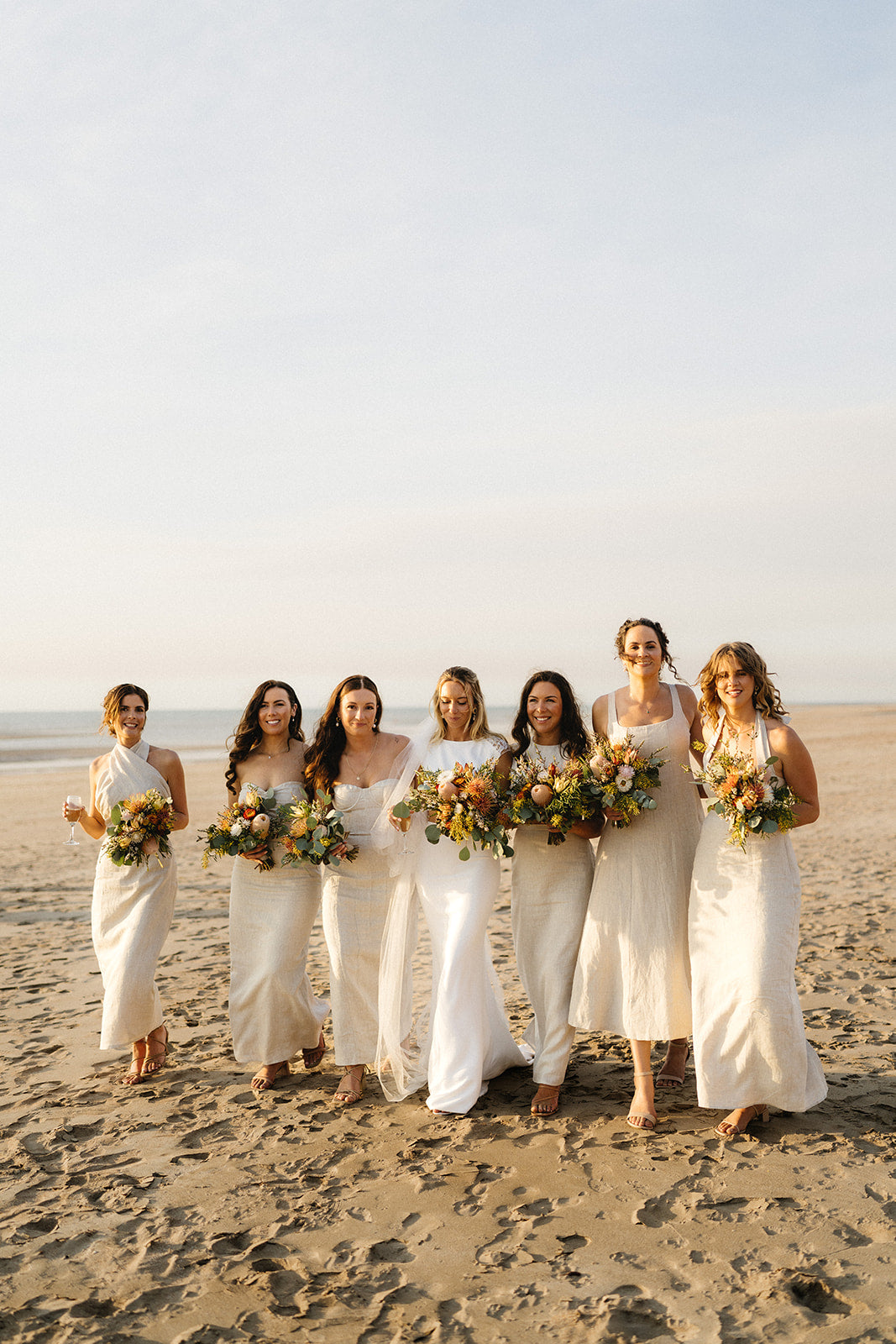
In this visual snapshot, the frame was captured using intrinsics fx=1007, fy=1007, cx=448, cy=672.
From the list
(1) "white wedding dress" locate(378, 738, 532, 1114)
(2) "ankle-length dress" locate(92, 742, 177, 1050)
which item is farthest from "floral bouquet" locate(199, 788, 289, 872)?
(1) "white wedding dress" locate(378, 738, 532, 1114)

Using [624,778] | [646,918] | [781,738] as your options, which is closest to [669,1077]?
[646,918]

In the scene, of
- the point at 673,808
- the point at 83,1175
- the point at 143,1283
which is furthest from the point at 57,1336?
the point at 673,808

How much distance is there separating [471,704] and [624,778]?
48.8 inches

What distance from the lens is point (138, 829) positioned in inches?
249

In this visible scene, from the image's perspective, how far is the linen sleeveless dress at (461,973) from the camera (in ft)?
18.6

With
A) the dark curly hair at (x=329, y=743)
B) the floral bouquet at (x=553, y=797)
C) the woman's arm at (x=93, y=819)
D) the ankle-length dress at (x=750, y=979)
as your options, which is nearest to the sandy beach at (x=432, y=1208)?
the ankle-length dress at (x=750, y=979)

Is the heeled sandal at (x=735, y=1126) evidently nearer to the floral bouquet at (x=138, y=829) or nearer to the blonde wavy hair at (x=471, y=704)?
the blonde wavy hair at (x=471, y=704)

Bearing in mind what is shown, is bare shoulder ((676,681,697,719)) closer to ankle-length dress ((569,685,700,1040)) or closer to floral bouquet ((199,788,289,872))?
ankle-length dress ((569,685,700,1040))

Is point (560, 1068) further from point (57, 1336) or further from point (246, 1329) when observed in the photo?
point (57, 1336)

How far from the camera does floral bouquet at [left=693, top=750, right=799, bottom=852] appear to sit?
16.8 ft

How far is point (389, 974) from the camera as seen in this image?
6.01 meters

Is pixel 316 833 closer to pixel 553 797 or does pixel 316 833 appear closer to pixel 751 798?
pixel 553 797

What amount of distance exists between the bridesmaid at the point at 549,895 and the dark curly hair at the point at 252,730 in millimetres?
1569

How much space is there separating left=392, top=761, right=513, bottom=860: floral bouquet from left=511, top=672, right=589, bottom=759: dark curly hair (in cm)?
36
